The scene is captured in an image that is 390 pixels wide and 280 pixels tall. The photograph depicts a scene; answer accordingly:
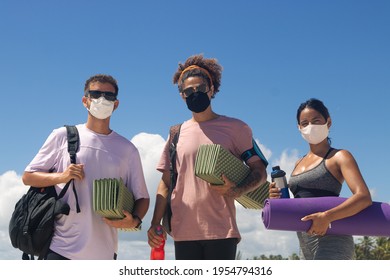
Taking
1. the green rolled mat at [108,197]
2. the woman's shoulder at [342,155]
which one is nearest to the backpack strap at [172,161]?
the green rolled mat at [108,197]

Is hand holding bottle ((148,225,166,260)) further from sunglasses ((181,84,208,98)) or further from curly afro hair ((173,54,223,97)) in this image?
curly afro hair ((173,54,223,97))

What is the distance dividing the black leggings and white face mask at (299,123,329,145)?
141cm

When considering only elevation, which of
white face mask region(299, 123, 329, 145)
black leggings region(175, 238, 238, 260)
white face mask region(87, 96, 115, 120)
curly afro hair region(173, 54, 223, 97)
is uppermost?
curly afro hair region(173, 54, 223, 97)

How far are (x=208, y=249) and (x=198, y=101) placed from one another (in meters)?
1.75

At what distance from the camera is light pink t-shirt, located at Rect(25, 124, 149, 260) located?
5.83 metres

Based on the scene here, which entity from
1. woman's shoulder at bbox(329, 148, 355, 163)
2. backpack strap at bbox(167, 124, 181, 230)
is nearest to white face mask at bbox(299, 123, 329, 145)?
woman's shoulder at bbox(329, 148, 355, 163)

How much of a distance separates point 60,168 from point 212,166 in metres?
1.78

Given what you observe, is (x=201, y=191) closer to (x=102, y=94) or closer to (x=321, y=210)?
(x=321, y=210)

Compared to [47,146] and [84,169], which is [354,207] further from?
[47,146]

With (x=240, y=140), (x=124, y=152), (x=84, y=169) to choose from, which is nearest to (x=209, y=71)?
(x=240, y=140)

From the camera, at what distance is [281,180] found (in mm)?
5699

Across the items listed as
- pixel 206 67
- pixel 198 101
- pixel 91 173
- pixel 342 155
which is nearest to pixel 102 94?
pixel 91 173

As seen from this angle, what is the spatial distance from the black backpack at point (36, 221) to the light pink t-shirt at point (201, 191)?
1152mm

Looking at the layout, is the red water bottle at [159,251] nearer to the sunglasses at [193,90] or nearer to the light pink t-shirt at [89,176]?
the light pink t-shirt at [89,176]
